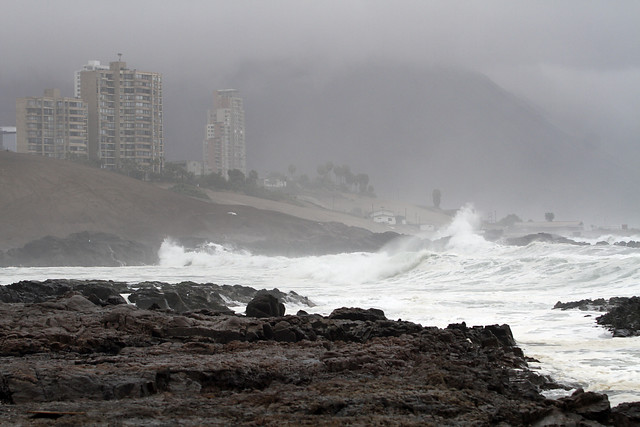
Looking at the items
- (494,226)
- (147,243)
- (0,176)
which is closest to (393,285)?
(147,243)

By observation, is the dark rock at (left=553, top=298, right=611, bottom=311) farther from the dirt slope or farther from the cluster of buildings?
the cluster of buildings

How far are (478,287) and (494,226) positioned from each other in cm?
10847

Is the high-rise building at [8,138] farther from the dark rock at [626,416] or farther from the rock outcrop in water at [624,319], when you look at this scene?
the dark rock at [626,416]

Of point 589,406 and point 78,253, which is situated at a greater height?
point 78,253

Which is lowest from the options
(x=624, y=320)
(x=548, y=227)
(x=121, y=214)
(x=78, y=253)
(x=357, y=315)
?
(x=624, y=320)

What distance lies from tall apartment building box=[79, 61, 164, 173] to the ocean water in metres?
65.8

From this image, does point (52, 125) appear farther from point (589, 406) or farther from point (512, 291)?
point (589, 406)

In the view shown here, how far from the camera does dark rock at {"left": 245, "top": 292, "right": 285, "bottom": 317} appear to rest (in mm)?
17422

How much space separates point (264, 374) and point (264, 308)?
7.05 meters

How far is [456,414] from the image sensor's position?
29.1 feet

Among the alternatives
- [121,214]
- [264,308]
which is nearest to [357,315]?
[264,308]

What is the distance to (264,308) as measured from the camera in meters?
17.6

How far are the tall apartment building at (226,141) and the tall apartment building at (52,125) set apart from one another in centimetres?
3868

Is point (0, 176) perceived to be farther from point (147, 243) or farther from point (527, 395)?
point (527, 395)
